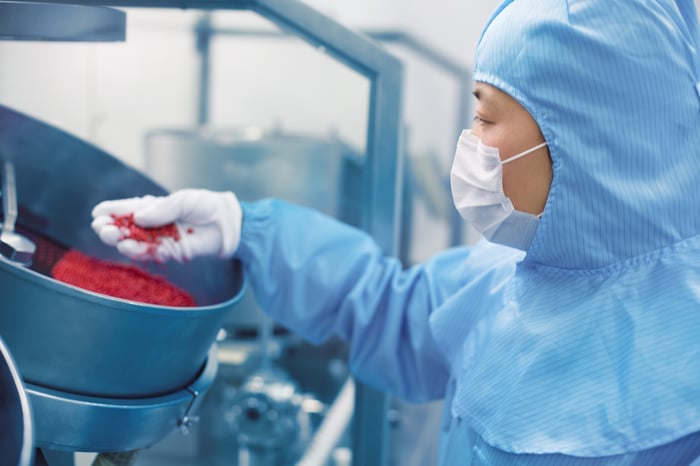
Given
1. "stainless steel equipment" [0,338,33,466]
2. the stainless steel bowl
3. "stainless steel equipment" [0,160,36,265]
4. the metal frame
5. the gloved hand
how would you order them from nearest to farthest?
"stainless steel equipment" [0,338,33,466], the stainless steel bowl, "stainless steel equipment" [0,160,36,265], the gloved hand, the metal frame

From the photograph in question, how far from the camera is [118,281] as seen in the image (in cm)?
82

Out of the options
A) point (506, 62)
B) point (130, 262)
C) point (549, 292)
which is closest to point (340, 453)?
point (130, 262)

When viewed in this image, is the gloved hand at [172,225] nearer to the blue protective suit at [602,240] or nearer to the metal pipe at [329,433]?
the blue protective suit at [602,240]

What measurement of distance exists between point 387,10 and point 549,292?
10.1 feet

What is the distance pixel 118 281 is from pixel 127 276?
0.02 m

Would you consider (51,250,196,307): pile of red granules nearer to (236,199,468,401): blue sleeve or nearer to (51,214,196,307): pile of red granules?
(51,214,196,307): pile of red granules

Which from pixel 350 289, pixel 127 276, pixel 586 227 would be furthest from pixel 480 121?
pixel 127 276

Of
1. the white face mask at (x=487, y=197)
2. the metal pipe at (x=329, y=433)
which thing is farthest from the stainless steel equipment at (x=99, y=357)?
the metal pipe at (x=329, y=433)

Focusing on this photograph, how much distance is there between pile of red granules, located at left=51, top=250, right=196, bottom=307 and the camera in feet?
2.64

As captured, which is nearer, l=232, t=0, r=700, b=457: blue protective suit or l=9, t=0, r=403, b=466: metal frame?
l=232, t=0, r=700, b=457: blue protective suit

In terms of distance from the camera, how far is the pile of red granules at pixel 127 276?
2.64 ft

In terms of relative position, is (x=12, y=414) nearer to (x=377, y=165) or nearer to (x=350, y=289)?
(x=350, y=289)

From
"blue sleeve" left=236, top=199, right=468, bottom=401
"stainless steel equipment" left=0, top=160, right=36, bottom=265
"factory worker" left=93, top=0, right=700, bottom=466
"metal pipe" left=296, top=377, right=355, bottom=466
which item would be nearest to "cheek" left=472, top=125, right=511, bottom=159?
"factory worker" left=93, top=0, right=700, bottom=466

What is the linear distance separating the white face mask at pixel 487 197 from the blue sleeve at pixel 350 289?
18 cm
